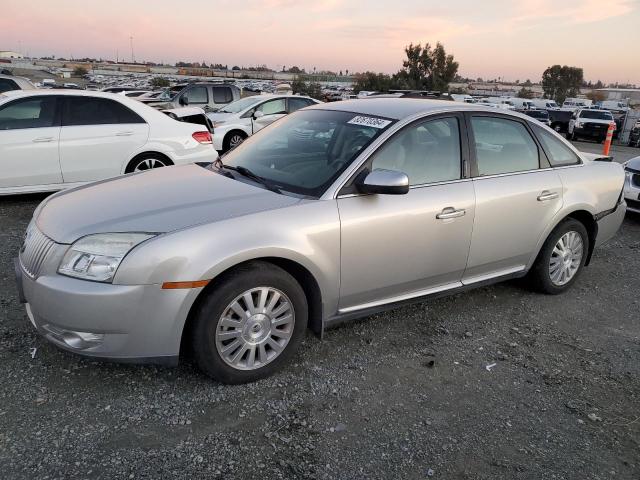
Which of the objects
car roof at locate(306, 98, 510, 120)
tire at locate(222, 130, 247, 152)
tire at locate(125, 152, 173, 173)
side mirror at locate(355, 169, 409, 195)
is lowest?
tire at locate(222, 130, 247, 152)

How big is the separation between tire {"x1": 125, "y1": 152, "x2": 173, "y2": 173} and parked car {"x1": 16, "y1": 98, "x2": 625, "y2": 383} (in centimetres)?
337

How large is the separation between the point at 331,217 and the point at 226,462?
4.85ft

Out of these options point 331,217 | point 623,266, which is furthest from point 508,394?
point 623,266

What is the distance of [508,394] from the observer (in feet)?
10.6

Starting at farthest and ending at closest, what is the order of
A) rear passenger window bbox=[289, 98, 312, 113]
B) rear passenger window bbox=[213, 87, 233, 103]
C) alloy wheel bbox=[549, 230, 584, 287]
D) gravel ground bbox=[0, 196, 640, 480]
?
1. rear passenger window bbox=[213, 87, 233, 103]
2. rear passenger window bbox=[289, 98, 312, 113]
3. alloy wheel bbox=[549, 230, 584, 287]
4. gravel ground bbox=[0, 196, 640, 480]

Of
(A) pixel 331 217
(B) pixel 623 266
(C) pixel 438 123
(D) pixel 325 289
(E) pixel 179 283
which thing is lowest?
(B) pixel 623 266

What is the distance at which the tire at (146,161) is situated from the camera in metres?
7.25

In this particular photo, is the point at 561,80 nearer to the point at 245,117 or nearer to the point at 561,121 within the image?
Result: the point at 561,121

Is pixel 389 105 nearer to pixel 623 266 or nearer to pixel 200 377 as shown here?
pixel 200 377

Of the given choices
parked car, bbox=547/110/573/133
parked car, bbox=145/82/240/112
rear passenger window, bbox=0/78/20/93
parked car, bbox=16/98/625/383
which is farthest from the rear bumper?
parked car, bbox=547/110/573/133

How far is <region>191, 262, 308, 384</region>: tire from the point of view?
293 centimetres

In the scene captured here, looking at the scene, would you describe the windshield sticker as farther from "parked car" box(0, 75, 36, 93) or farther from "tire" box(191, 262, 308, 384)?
"parked car" box(0, 75, 36, 93)

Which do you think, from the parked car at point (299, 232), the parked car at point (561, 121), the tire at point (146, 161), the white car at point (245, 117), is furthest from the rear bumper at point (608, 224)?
the parked car at point (561, 121)

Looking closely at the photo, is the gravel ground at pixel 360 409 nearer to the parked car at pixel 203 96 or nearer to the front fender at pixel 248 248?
the front fender at pixel 248 248
